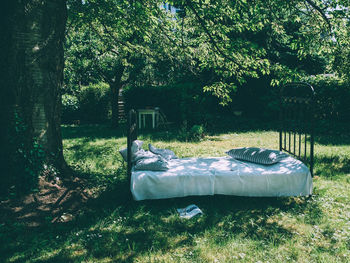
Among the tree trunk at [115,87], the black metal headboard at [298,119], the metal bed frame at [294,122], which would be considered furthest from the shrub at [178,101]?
the metal bed frame at [294,122]

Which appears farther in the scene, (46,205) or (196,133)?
(196,133)

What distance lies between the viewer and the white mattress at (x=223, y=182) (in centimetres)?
453

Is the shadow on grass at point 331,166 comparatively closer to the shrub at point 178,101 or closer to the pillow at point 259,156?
the pillow at point 259,156

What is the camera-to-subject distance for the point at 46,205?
418cm

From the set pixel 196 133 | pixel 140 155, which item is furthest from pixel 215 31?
pixel 196 133

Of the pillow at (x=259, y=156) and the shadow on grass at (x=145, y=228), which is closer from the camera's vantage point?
the shadow on grass at (x=145, y=228)

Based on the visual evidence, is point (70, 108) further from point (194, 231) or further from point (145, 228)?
point (194, 231)

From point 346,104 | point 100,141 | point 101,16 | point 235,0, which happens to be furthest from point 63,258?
point 346,104

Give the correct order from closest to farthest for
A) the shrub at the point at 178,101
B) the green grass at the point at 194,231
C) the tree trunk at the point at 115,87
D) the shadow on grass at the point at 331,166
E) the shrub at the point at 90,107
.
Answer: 1. the green grass at the point at 194,231
2. the shadow on grass at the point at 331,166
3. the shrub at the point at 178,101
4. the tree trunk at the point at 115,87
5. the shrub at the point at 90,107

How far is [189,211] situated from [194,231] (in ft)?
1.82

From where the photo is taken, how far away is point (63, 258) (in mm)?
3168

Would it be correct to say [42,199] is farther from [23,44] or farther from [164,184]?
[23,44]

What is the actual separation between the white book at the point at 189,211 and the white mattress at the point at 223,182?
23cm

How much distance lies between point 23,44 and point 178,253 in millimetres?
3562
